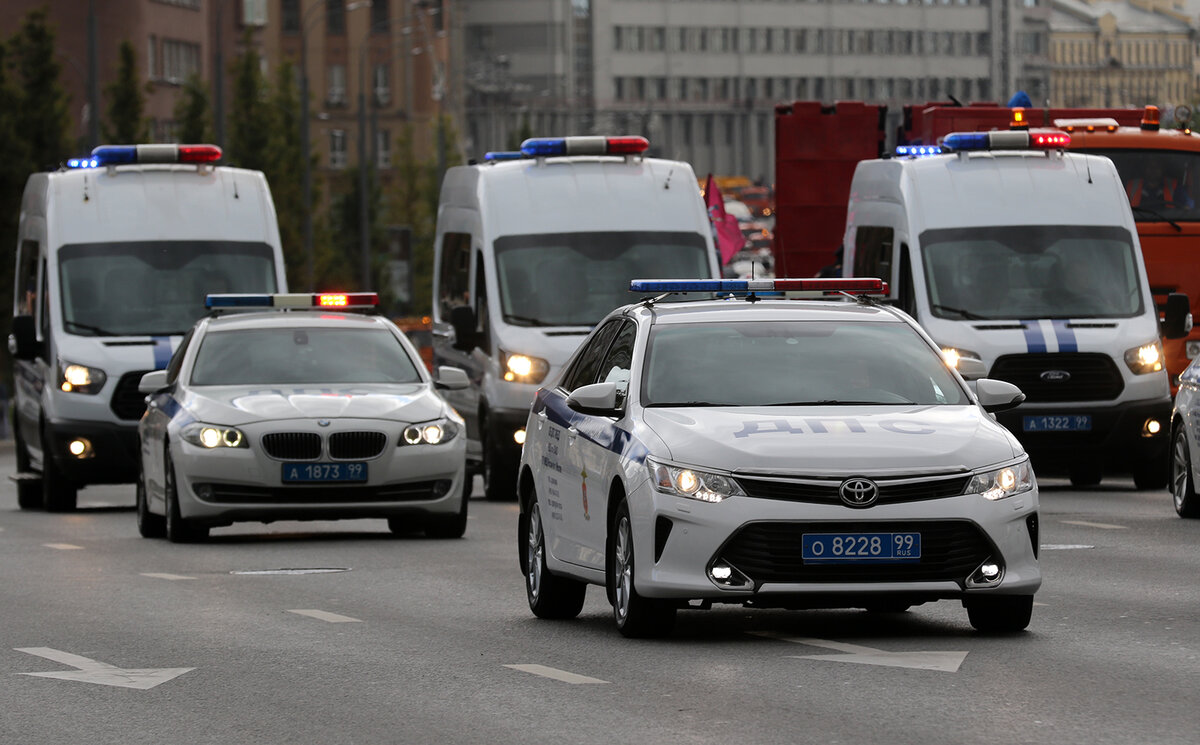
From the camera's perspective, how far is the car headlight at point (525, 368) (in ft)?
77.6

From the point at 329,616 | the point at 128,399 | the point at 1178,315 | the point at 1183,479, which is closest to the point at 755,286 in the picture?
the point at 329,616

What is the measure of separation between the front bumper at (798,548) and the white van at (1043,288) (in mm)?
11476

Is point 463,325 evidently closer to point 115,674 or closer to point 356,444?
point 356,444

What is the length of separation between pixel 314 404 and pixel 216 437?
687 millimetres

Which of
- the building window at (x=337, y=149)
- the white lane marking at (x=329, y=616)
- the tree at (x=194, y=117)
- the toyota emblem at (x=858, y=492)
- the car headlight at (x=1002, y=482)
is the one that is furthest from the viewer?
the building window at (x=337, y=149)

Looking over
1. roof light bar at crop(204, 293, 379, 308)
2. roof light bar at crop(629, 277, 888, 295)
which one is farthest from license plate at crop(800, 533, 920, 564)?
roof light bar at crop(204, 293, 379, 308)

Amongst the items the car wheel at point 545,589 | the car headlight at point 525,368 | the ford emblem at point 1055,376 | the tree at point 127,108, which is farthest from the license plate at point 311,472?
the tree at point 127,108

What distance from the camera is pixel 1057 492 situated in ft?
78.3

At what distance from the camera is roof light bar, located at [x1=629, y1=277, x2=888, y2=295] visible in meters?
12.9

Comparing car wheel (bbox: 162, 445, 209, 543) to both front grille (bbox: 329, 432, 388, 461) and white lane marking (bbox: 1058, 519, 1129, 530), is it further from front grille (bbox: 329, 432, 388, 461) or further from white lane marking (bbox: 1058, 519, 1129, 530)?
white lane marking (bbox: 1058, 519, 1129, 530)

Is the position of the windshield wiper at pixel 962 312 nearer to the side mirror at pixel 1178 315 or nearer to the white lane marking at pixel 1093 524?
the side mirror at pixel 1178 315

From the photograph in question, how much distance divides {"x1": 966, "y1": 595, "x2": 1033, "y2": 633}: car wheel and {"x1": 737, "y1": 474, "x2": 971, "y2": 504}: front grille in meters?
0.65

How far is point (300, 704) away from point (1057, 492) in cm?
1455

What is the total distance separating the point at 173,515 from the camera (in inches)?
752
